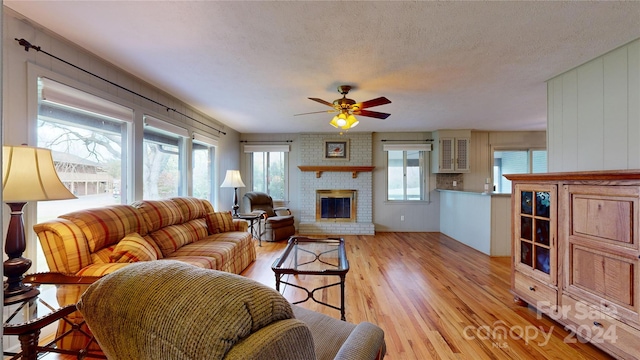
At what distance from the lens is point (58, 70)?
210 centimetres

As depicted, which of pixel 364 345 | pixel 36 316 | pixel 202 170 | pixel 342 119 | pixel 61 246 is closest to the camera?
pixel 364 345

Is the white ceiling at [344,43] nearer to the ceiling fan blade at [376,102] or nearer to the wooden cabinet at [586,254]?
the ceiling fan blade at [376,102]

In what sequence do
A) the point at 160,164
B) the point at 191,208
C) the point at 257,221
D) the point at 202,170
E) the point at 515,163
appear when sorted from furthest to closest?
the point at 515,163 → the point at 257,221 → the point at 202,170 → the point at 160,164 → the point at 191,208

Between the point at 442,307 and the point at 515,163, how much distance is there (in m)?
4.74

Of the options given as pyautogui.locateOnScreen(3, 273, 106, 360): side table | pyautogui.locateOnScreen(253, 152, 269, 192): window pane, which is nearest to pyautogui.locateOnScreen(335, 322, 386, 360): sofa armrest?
pyautogui.locateOnScreen(3, 273, 106, 360): side table

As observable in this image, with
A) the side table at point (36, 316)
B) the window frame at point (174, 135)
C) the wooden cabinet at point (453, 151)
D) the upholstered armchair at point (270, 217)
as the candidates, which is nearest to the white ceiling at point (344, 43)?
the window frame at point (174, 135)

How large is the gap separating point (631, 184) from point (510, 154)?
4.64m

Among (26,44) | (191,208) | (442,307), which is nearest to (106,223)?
(191,208)

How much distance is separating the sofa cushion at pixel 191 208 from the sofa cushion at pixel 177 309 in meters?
2.56

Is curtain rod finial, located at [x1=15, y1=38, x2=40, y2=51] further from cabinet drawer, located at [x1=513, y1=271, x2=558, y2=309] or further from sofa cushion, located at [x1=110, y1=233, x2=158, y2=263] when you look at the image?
cabinet drawer, located at [x1=513, y1=271, x2=558, y2=309]

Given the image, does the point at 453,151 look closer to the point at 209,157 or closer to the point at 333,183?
the point at 333,183

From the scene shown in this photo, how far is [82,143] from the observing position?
243 cm

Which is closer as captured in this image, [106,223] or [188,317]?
[188,317]

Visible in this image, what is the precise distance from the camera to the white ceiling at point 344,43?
5.63 feet
